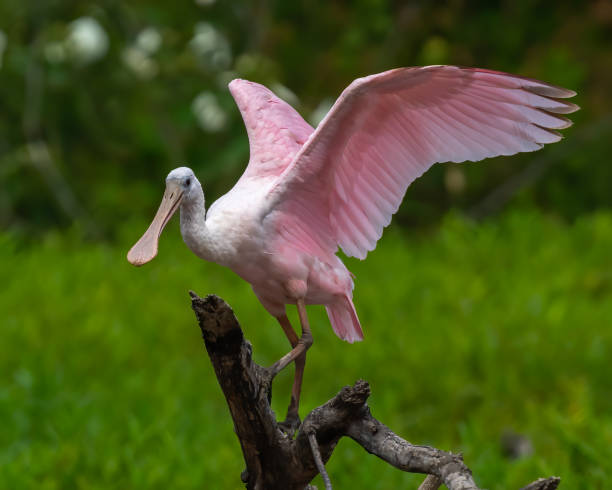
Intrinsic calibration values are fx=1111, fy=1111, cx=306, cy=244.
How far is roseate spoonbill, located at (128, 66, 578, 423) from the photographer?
7.93ft

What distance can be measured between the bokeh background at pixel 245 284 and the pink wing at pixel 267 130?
1.58m

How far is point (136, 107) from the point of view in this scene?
30.0 ft

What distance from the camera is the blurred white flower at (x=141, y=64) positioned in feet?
27.6

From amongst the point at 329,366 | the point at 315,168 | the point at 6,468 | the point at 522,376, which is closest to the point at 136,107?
the point at 329,366

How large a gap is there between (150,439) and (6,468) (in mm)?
765

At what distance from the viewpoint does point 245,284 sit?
24.6 ft

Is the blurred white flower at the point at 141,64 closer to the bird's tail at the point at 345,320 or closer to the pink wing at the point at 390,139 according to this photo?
the bird's tail at the point at 345,320

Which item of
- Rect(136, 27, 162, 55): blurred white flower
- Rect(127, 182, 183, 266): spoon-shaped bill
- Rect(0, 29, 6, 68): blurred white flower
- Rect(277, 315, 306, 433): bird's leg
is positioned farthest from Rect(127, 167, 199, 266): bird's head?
Rect(0, 29, 6, 68): blurred white flower

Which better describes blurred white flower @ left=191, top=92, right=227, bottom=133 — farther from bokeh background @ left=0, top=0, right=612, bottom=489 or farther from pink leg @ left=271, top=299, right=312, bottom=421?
pink leg @ left=271, top=299, right=312, bottom=421

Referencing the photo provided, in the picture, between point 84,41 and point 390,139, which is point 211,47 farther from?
point 390,139

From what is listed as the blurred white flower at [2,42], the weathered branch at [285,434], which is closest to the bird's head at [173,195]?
the weathered branch at [285,434]

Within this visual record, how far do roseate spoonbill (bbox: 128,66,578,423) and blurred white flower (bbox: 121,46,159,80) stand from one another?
5.94 m

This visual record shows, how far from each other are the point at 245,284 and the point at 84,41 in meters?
2.28

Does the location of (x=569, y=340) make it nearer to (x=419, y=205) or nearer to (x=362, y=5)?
(x=419, y=205)
